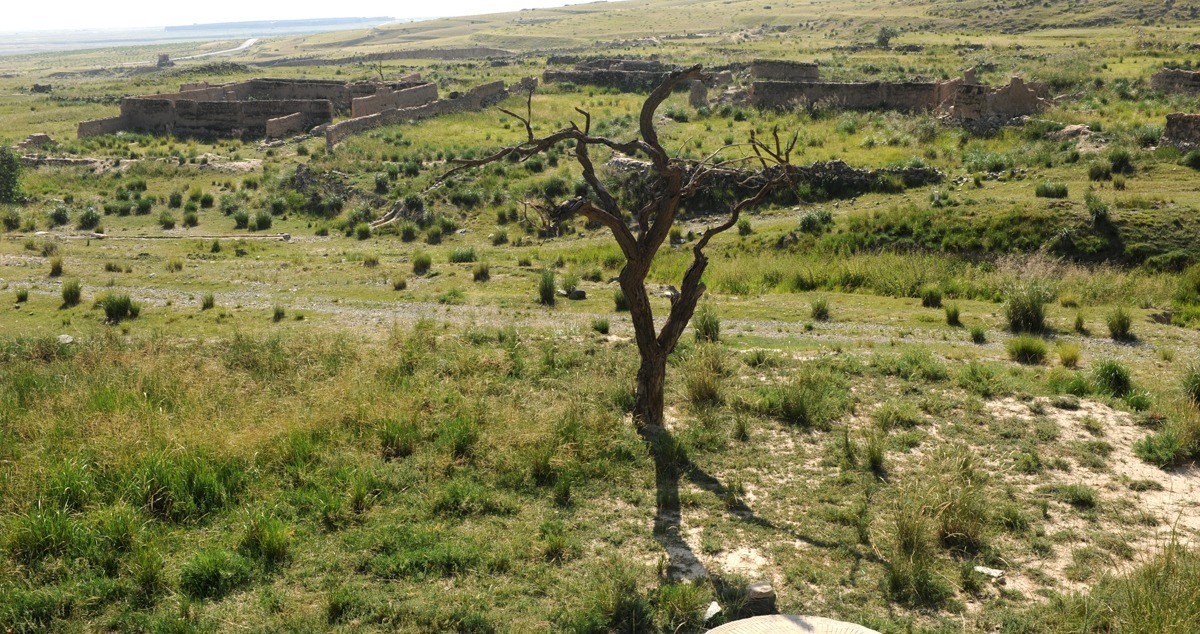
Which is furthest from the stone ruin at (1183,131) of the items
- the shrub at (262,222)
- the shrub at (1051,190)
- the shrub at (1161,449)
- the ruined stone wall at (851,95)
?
the shrub at (262,222)

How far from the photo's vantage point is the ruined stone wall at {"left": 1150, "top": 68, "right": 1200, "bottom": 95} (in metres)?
30.0

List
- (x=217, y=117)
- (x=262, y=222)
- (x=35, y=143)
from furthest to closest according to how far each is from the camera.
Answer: (x=217, y=117)
(x=35, y=143)
(x=262, y=222)

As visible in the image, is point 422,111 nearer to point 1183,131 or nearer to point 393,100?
point 393,100

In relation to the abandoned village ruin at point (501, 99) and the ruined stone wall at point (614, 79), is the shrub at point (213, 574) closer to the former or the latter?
the abandoned village ruin at point (501, 99)

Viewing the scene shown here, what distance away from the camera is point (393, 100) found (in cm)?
3988

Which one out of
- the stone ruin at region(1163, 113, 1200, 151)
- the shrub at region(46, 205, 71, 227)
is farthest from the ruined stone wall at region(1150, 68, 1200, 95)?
the shrub at region(46, 205, 71, 227)

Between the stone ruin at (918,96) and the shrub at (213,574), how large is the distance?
27812 mm

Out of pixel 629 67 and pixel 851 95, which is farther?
pixel 629 67

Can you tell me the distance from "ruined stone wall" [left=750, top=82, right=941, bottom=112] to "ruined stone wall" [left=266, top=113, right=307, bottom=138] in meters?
19.9

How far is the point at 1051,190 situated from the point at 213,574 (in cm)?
1886

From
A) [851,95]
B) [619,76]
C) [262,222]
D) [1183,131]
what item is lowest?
[262,222]

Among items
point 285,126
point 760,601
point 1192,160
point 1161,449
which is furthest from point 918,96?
point 760,601

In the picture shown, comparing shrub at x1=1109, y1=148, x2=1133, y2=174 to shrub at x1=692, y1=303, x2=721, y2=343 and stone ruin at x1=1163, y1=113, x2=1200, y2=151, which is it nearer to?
stone ruin at x1=1163, y1=113, x2=1200, y2=151

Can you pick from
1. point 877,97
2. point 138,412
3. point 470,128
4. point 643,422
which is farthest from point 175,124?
point 643,422
